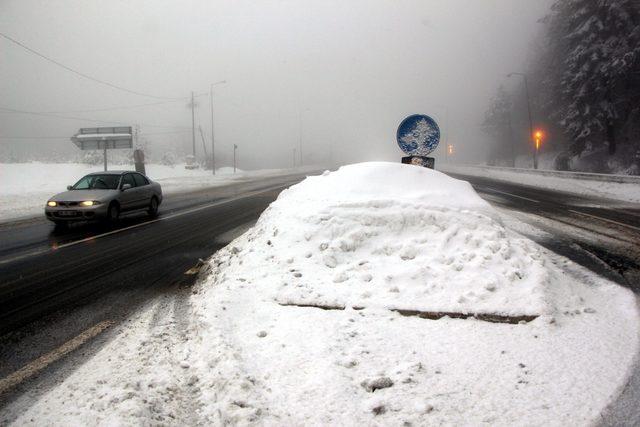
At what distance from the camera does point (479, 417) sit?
7.99ft

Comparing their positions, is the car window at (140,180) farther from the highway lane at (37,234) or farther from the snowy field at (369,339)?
the snowy field at (369,339)

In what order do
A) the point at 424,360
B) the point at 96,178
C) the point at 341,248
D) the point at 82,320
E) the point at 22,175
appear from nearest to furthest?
the point at 424,360 → the point at 82,320 → the point at 341,248 → the point at 96,178 → the point at 22,175

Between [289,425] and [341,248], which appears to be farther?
[341,248]

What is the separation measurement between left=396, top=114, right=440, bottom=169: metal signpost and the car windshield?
331 inches

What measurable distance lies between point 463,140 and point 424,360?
129 meters

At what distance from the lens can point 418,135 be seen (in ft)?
26.0

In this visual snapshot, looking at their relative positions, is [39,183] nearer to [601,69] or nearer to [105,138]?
[105,138]

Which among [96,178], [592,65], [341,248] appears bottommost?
[341,248]

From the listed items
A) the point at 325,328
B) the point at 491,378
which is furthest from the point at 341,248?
the point at 491,378

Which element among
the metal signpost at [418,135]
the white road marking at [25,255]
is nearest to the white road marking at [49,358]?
the white road marking at [25,255]

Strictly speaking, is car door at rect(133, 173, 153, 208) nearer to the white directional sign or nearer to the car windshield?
the car windshield

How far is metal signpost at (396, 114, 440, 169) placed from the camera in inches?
308

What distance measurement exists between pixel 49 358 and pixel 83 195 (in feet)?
26.4

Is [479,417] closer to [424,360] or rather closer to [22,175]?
[424,360]
